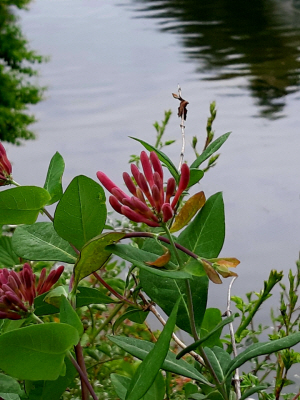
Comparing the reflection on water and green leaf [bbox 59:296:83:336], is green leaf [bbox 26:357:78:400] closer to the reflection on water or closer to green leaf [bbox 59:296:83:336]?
green leaf [bbox 59:296:83:336]

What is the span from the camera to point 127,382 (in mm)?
363

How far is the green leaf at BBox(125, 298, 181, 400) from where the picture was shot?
0.24 m

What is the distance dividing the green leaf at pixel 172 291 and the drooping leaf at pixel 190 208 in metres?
0.03

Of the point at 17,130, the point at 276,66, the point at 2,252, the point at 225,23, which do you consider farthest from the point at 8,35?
the point at 2,252

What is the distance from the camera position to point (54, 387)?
1.09ft

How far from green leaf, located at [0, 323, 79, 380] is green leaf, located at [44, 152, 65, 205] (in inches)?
4.8

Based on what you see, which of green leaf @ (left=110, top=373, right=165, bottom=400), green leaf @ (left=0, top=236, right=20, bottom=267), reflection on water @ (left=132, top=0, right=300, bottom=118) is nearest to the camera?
green leaf @ (left=110, top=373, right=165, bottom=400)

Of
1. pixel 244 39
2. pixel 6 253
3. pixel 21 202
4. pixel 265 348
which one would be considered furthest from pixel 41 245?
pixel 244 39

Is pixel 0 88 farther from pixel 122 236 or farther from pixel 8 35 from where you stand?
pixel 122 236

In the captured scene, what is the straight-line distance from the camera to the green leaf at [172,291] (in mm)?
313

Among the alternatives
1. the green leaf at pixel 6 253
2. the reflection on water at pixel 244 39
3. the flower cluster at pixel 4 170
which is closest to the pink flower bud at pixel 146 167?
the flower cluster at pixel 4 170

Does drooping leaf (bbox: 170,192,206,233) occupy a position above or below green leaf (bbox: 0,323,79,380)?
above

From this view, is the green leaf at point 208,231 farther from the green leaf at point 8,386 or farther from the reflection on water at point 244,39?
the reflection on water at point 244,39

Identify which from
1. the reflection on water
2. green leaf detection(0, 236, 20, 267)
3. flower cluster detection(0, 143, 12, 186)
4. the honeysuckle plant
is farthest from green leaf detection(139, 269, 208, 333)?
the reflection on water
